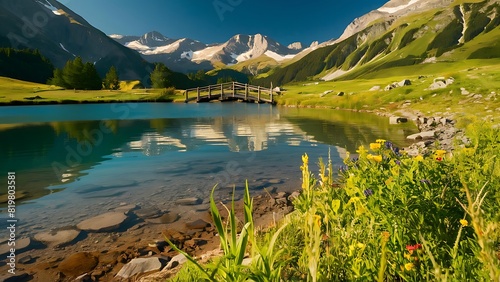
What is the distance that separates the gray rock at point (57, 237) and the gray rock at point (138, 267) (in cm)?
259

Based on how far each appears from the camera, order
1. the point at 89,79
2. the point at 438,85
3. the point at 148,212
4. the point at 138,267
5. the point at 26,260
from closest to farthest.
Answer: the point at 138,267, the point at 26,260, the point at 148,212, the point at 438,85, the point at 89,79

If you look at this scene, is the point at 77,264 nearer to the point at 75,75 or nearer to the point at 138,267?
the point at 138,267

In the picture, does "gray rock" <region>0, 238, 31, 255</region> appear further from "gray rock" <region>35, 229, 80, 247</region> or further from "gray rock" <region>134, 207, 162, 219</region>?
"gray rock" <region>134, 207, 162, 219</region>

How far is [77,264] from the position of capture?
23.4ft

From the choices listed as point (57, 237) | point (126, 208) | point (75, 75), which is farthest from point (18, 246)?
point (75, 75)

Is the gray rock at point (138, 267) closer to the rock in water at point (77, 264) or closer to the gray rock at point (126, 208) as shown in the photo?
the rock in water at point (77, 264)

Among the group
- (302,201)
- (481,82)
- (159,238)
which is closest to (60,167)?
(159,238)

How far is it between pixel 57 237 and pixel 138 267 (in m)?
3.35

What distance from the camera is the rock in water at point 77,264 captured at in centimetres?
686

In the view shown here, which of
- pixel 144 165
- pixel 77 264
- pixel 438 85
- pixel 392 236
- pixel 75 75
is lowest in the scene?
pixel 77 264

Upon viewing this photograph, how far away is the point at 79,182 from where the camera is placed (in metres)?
13.9

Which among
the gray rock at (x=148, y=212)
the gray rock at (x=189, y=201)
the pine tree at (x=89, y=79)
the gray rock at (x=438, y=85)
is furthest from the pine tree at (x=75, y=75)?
the gray rock at (x=148, y=212)

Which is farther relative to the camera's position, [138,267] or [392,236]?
[138,267]

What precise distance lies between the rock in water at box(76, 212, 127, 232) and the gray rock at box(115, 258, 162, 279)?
263 cm
